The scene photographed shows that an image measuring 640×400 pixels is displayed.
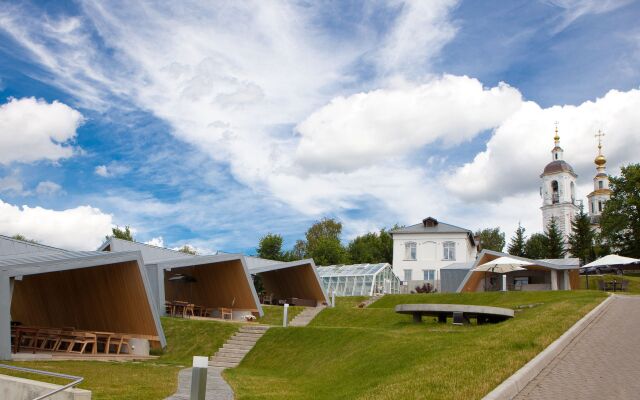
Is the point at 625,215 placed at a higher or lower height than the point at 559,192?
lower

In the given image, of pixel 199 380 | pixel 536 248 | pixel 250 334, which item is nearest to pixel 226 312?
pixel 250 334

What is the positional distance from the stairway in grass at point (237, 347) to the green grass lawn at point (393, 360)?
0.40m

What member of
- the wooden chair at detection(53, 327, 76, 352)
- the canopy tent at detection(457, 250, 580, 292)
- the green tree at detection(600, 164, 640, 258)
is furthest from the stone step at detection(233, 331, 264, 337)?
the green tree at detection(600, 164, 640, 258)

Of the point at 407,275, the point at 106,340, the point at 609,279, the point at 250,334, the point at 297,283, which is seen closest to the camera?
the point at 106,340

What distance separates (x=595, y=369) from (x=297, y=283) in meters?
28.3

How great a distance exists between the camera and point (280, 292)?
38969mm

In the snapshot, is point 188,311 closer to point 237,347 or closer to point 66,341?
point 237,347

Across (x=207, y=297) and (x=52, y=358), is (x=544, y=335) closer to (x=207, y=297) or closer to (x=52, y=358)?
(x=52, y=358)

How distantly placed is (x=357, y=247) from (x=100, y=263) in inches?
2120

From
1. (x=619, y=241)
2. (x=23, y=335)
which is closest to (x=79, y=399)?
(x=23, y=335)

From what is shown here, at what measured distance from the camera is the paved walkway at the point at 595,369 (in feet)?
27.2

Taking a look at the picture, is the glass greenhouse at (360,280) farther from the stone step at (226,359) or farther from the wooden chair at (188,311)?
the stone step at (226,359)

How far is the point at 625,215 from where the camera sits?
5666cm

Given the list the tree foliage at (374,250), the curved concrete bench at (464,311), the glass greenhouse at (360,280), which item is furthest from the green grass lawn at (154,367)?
the tree foliage at (374,250)
